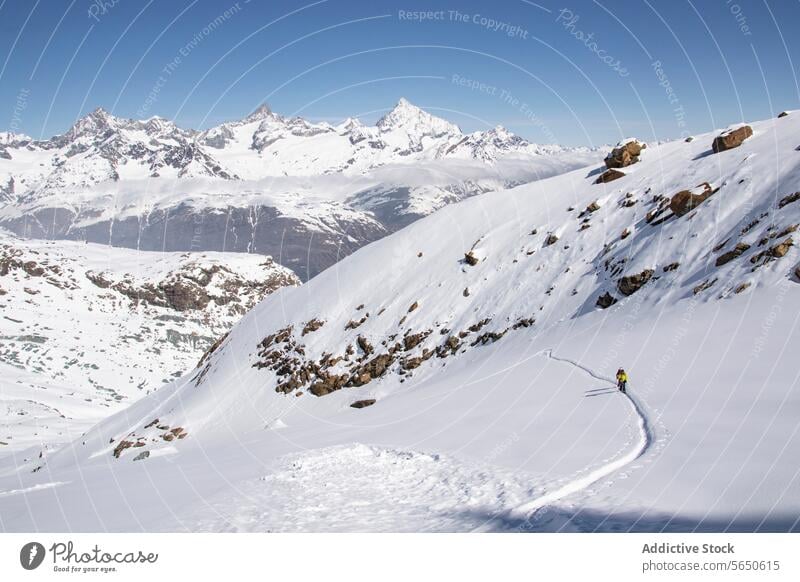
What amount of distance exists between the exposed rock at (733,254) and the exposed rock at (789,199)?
453 centimetres

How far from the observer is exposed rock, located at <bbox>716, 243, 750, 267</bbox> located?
29.0 metres

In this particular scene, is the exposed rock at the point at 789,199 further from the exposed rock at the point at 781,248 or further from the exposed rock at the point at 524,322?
the exposed rock at the point at 524,322

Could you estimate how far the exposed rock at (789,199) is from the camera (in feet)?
98.6

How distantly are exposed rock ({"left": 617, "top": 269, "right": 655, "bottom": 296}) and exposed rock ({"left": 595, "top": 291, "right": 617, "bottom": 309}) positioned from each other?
2.68ft

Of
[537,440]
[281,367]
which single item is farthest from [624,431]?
[281,367]

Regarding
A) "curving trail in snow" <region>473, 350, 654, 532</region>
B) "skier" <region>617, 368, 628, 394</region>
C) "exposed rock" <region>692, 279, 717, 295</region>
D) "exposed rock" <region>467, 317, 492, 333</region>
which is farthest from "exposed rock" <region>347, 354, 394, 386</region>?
"curving trail in snow" <region>473, 350, 654, 532</region>

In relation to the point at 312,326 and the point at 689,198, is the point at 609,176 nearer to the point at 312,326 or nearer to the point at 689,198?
the point at 689,198

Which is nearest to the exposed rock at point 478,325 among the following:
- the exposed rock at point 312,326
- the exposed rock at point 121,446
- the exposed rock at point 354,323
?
the exposed rock at point 354,323

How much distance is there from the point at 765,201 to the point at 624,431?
86.5 feet

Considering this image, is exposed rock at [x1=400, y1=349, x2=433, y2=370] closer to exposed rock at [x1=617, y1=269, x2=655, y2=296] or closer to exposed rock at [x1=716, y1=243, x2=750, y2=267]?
exposed rock at [x1=617, y1=269, x2=655, y2=296]

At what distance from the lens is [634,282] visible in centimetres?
3375

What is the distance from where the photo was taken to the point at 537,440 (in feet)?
54.5

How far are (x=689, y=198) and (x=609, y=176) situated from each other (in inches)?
572
